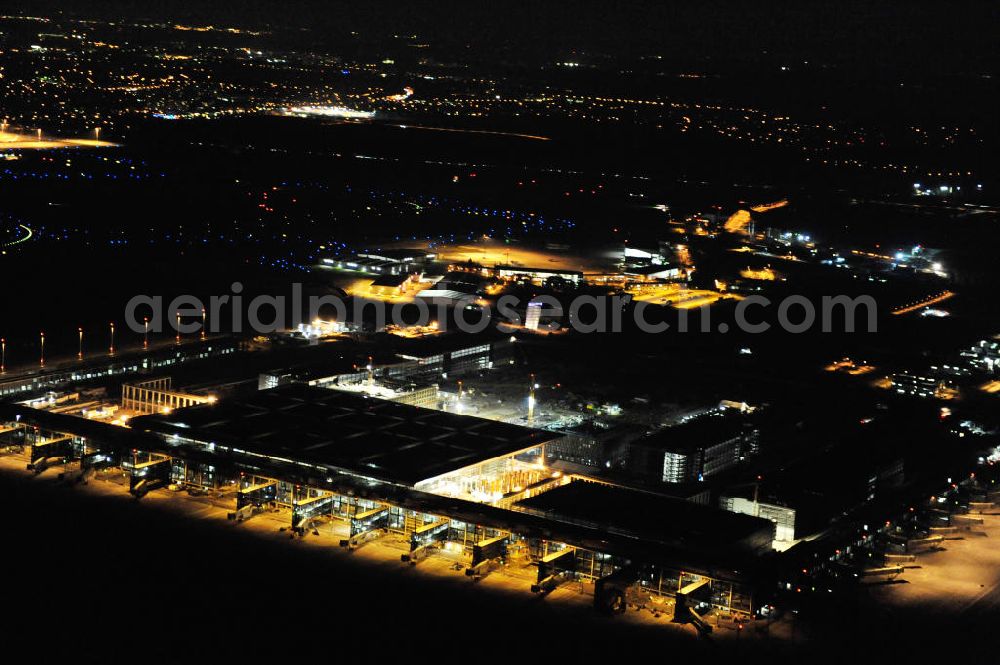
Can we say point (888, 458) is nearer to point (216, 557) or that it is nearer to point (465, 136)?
→ point (216, 557)

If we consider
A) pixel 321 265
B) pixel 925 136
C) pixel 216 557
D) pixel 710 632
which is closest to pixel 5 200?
pixel 321 265

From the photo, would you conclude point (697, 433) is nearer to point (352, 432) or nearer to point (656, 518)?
point (656, 518)

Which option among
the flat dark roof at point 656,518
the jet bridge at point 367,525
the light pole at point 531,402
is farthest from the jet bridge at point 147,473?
the light pole at point 531,402

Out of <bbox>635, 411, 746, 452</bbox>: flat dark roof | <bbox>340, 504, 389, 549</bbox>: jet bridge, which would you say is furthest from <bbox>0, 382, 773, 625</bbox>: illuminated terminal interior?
<bbox>635, 411, 746, 452</bbox>: flat dark roof

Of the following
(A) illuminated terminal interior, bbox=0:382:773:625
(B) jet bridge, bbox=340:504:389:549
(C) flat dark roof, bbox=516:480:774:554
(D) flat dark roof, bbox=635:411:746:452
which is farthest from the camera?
(D) flat dark roof, bbox=635:411:746:452

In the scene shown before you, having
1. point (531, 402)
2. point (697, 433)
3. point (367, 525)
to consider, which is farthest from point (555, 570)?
point (531, 402)

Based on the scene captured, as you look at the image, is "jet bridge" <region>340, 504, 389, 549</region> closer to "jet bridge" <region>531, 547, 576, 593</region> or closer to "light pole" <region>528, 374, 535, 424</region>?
"jet bridge" <region>531, 547, 576, 593</region>
